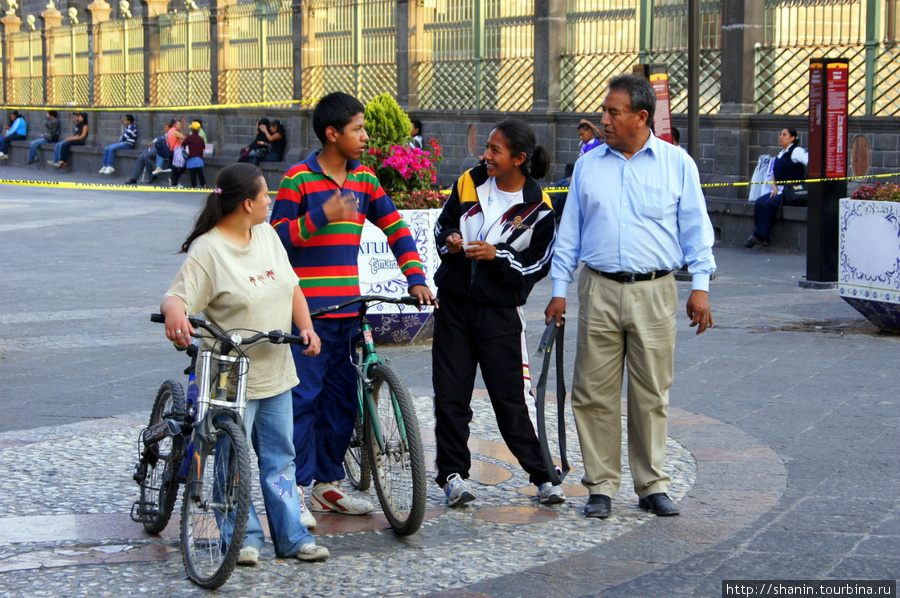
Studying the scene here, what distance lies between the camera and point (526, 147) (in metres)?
5.02

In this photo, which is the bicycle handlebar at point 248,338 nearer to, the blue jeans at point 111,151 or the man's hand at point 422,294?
the man's hand at point 422,294

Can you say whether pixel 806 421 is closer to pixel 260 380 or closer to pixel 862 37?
pixel 260 380

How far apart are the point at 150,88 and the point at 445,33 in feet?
41.6

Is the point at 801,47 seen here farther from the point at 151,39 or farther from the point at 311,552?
the point at 151,39

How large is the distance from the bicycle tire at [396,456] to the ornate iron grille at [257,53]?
20.8m

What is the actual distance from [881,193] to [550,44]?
10.1 metres

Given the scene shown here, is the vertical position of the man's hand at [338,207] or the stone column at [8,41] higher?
the stone column at [8,41]

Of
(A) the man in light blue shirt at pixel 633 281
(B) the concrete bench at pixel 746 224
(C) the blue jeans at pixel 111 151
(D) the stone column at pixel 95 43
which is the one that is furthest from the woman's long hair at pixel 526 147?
(D) the stone column at pixel 95 43

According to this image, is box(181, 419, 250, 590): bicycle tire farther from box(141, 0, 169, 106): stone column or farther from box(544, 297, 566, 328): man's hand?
box(141, 0, 169, 106): stone column


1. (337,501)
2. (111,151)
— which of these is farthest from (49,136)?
(337,501)

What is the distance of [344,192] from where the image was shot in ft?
16.3

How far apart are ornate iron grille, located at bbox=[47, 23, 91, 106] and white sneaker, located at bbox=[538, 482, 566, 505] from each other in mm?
32256

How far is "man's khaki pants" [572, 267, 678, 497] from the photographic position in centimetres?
489

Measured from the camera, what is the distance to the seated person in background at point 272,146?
2434cm
